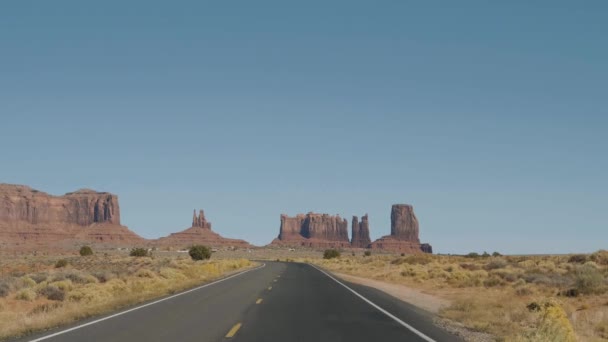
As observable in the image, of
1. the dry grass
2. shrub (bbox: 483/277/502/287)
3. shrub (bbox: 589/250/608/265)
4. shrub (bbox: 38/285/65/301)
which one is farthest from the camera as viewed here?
shrub (bbox: 589/250/608/265)

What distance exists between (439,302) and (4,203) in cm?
18956

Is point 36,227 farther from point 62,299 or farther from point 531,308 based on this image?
point 531,308

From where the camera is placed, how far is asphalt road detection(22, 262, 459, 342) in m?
12.8

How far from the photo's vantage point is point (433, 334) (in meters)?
13.8

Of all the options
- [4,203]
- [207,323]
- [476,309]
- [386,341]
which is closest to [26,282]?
[207,323]

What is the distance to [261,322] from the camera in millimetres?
15414

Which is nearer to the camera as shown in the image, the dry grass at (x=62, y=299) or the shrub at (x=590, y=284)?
the dry grass at (x=62, y=299)

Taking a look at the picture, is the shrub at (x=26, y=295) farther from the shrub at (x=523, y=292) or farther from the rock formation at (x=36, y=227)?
the rock formation at (x=36, y=227)

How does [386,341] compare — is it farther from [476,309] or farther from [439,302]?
[439,302]

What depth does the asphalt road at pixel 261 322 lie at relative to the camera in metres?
12.8

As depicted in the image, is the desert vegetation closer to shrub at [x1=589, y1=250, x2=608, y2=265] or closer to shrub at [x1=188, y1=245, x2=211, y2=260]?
shrub at [x1=589, y1=250, x2=608, y2=265]

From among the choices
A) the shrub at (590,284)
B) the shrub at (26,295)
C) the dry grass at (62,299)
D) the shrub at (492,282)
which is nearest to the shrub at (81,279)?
the dry grass at (62,299)

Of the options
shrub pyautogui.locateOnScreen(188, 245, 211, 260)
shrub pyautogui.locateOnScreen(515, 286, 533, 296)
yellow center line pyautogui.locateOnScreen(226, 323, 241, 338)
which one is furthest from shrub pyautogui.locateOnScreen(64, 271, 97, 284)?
shrub pyautogui.locateOnScreen(188, 245, 211, 260)

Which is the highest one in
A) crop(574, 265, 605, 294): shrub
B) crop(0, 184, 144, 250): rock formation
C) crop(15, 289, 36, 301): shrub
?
crop(0, 184, 144, 250): rock formation
